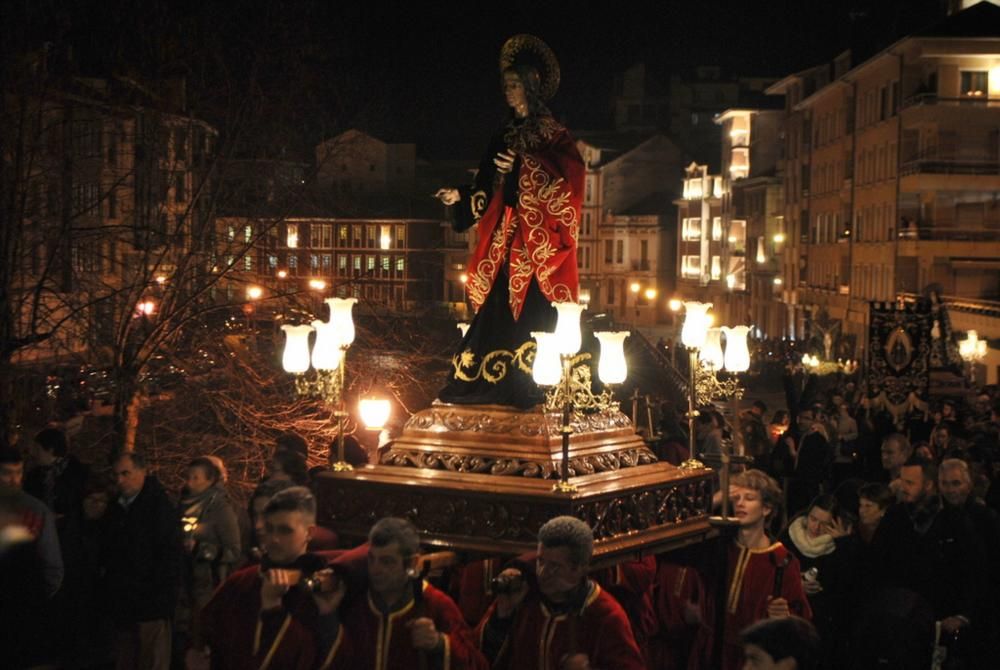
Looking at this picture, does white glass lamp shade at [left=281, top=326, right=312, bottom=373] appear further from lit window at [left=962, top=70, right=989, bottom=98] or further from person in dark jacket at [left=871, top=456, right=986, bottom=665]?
lit window at [left=962, top=70, right=989, bottom=98]

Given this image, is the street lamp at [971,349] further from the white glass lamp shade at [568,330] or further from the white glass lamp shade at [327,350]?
the white glass lamp shade at [568,330]

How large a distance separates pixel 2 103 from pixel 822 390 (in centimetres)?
2345

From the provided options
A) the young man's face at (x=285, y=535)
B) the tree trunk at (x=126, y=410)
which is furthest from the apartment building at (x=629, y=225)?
the young man's face at (x=285, y=535)

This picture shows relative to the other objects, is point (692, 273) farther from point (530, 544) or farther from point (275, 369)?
point (530, 544)

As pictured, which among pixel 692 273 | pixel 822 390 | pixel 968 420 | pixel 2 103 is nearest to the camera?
pixel 2 103

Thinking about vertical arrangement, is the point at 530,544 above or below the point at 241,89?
below

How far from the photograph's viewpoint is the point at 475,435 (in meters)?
9.24

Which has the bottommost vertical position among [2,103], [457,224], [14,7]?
[457,224]

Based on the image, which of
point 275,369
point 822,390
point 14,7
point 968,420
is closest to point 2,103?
point 14,7

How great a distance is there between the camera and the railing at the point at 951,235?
55781 millimetres

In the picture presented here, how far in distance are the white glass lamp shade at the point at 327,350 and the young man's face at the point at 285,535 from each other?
267cm

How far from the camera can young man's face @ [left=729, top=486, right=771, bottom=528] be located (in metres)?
9.02

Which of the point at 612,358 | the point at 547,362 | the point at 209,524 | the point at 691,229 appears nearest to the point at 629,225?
the point at 691,229

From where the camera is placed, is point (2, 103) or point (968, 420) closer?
point (2, 103)
